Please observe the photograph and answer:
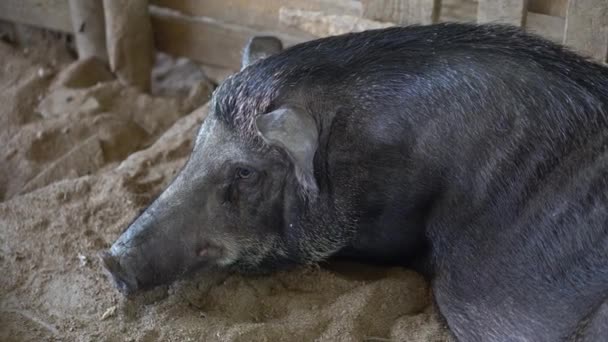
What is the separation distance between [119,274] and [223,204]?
0.50 metres

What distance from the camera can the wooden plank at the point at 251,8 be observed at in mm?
5090

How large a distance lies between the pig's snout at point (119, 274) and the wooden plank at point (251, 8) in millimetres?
2130

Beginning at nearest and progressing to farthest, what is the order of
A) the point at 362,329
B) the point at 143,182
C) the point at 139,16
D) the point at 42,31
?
the point at 362,329, the point at 143,182, the point at 139,16, the point at 42,31

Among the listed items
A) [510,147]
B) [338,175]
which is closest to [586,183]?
[510,147]

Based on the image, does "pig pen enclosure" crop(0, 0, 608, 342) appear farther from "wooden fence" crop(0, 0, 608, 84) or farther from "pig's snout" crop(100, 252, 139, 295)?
"pig's snout" crop(100, 252, 139, 295)

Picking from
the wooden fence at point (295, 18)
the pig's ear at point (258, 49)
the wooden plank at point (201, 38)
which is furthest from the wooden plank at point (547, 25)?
the wooden plank at point (201, 38)


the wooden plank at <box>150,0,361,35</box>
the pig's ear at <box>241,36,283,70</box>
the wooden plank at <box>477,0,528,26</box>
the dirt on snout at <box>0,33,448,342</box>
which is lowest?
the dirt on snout at <box>0,33,448,342</box>

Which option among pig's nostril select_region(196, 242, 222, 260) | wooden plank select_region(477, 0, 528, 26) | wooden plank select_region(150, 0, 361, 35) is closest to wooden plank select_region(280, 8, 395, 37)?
wooden plank select_region(150, 0, 361, 35)

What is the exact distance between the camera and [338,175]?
3.56 m

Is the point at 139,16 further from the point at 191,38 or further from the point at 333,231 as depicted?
the point at 333,231

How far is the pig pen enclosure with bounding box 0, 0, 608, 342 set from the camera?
11.9ft

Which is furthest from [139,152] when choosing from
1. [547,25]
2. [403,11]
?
[547,25]

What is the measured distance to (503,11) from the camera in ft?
14.5

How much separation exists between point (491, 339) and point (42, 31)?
3.98 metres
